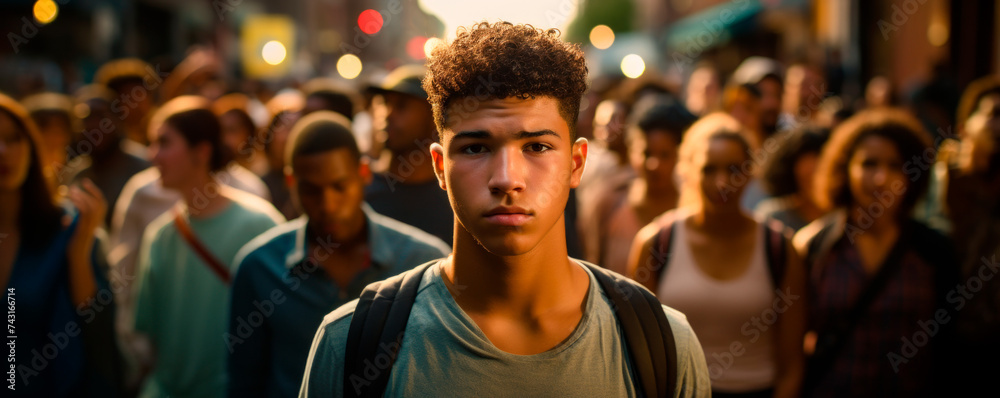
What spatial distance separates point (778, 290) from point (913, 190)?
98 centimetres

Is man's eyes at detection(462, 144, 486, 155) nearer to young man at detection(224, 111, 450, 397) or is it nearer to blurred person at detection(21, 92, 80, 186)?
young man at detection(224, 111, 450, 397)

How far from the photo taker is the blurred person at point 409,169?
15.0ft

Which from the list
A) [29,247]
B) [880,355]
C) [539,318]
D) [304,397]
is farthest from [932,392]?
[29,247]

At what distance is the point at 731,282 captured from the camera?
4027mm

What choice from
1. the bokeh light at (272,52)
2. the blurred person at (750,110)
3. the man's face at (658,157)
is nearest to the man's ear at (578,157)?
the man's face at (658,157)

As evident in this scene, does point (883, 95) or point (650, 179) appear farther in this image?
point (883, 95)

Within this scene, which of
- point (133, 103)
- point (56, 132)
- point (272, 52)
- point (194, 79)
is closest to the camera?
point (56, 132)

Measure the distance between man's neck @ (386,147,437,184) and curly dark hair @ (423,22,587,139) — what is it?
263 centimetres

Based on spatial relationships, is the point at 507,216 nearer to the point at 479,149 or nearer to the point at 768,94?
the point at 479,149

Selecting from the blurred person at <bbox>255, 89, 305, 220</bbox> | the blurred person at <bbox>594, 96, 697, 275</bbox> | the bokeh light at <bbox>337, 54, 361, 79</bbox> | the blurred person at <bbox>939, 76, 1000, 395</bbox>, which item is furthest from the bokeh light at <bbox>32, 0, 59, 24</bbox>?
the blurred person at <bbox>939, 76, 1000, 395</bbox>

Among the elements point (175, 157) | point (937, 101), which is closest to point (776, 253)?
point (175, 157)

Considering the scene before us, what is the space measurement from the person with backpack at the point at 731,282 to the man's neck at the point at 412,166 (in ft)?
4.27

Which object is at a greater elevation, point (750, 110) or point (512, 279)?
point (750, 110)

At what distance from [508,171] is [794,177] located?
4340 mm
